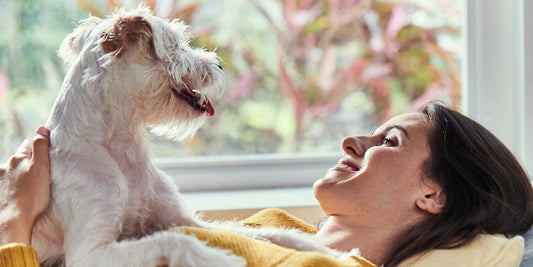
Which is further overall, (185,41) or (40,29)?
(40,29)

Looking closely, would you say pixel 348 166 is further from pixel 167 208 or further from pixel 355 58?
pixel 355 58

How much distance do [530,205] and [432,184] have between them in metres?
0.21

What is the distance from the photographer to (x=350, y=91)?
2180 mm

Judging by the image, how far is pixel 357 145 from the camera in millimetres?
1391

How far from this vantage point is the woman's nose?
1391 millimetres

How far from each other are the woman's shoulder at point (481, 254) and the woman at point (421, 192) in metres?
0.09

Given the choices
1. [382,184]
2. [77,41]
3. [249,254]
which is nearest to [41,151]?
[77,41]

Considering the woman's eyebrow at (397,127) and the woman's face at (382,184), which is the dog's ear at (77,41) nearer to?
the woman's face at (382,184)

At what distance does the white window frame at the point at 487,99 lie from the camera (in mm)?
1935

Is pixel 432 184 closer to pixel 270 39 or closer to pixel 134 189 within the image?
pixel 134 189

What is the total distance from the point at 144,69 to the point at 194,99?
0.41 ft

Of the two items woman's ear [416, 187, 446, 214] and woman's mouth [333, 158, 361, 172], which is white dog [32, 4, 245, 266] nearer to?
woman's mouth [333, 158, 361, 172]

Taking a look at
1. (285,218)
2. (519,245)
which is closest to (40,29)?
(285,218)

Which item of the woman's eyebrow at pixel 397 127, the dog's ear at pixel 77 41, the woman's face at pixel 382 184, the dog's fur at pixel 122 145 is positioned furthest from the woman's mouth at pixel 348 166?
the dog's ear at pixel 77 41
